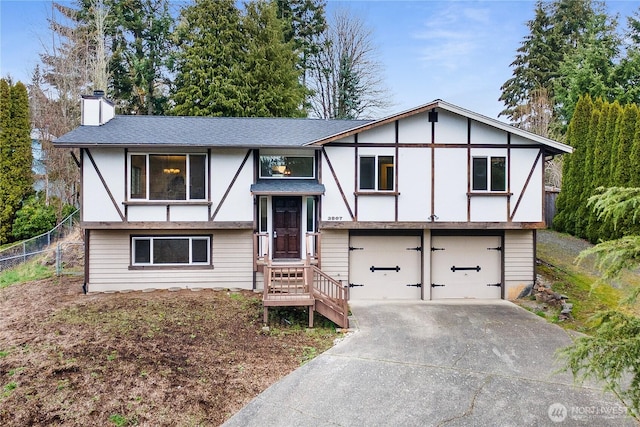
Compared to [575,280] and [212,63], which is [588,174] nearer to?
[575,280]

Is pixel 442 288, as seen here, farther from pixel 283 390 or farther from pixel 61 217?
pixel 61 217

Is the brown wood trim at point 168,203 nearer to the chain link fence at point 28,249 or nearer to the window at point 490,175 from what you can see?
the chain link fence at point 28,249

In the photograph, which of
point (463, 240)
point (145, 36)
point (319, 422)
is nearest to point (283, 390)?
point (319, 422)

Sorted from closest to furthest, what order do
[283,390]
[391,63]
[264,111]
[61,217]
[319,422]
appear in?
[319,422], [283,390], [61,217], [264,111], [391,63]

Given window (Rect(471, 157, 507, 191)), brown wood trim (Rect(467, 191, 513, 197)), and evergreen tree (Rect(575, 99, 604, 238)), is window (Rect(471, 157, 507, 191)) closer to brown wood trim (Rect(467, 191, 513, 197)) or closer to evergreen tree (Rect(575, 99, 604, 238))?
brown wood trim (Rect(467, 191, 513, 197))

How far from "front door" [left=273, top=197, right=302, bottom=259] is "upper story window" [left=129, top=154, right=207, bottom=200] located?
2325mm

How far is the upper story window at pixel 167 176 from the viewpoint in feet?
33.9

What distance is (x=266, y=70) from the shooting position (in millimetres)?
20984

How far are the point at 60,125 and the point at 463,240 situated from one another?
21.1 meters

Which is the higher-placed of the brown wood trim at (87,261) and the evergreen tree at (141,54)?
the evergreen tree at (141,54)

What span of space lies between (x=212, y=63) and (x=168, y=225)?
14.2 m

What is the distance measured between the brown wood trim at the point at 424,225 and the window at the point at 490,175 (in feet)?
Answer: 3.58

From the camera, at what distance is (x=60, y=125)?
62.6 feet

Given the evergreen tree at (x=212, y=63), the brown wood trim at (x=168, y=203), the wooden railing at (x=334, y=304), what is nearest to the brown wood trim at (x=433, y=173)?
the wooden railing at (x=334, y=304)
